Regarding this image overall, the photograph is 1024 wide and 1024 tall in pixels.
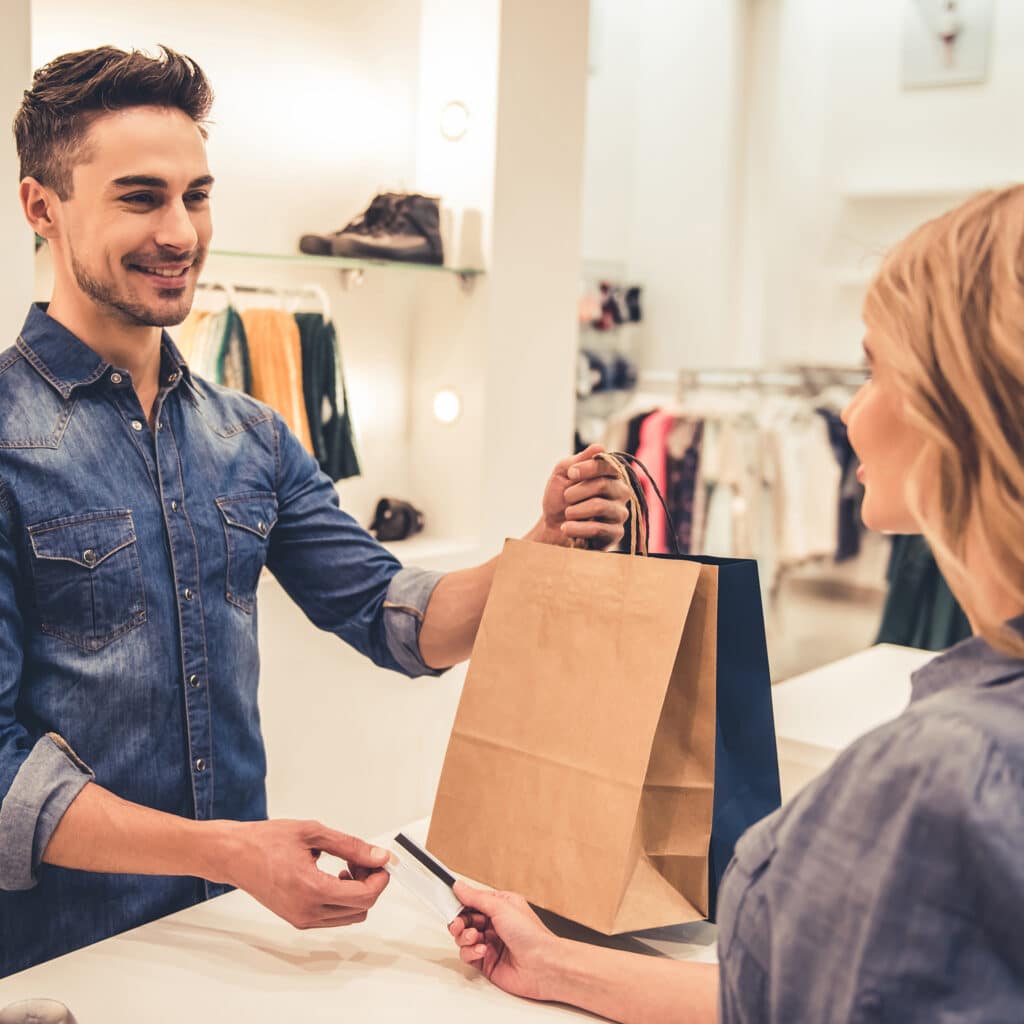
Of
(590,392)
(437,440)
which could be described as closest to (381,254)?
(437,440)

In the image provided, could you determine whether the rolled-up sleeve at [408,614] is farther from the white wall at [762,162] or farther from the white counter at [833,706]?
the white wall at [762,162]

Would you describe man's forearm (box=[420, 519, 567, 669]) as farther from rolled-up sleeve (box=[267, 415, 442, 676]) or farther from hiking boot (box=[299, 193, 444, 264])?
hiking boot (box=[299, 193, 444, 264])

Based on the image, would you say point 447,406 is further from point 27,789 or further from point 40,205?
point 27,789

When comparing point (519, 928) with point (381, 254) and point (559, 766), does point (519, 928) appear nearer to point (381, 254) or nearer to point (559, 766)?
point (559, 766)

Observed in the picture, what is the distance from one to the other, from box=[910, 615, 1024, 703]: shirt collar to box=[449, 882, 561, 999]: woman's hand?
460 millimetres

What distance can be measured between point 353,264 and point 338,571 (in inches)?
50.2

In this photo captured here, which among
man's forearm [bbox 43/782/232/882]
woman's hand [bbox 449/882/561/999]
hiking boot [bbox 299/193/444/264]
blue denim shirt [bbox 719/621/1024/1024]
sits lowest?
woman's hand [bbox 449/882/561/999]

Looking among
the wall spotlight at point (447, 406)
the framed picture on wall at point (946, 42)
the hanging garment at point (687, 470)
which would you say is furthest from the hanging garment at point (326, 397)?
the framed picture on wall at point (946, 42)

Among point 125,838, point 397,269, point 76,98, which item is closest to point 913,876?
point 125,838

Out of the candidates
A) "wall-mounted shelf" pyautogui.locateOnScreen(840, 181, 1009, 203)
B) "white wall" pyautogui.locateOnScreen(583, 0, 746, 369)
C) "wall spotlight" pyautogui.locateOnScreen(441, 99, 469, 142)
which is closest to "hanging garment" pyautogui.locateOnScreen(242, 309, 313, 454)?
"wall spotlight" pyautogui.locateOnScreen(441, 99, 469, 142)

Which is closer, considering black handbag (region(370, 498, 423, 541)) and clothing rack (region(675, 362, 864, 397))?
black handbag (region(370, 498, 423, 541))

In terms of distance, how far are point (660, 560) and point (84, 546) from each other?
2.13 ft

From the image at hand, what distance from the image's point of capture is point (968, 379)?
0.64 m

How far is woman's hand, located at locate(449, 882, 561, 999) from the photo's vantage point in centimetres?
102
